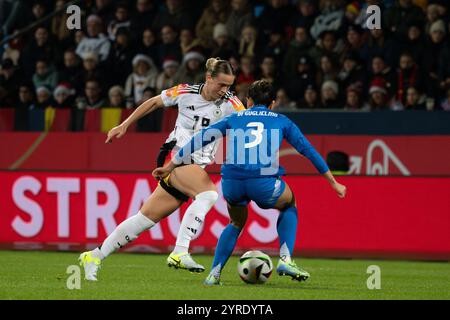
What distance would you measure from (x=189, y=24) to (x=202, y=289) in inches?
354

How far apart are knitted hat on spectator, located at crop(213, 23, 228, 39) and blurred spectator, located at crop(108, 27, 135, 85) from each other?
52.2 inches

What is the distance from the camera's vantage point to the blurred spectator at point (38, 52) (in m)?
17.7

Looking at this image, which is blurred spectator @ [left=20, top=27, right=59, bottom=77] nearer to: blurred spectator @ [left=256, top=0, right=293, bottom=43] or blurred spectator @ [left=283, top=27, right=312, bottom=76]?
blurred spectator @ [left=256, top=0, right=293, bottom=43]

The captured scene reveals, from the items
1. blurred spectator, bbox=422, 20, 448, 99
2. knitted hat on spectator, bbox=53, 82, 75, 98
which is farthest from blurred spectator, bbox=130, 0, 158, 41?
blurred spectator, bbox=422, 20, 448, 99

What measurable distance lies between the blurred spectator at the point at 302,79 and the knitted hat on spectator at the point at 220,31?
1341mm

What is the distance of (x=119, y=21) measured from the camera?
57.7ft

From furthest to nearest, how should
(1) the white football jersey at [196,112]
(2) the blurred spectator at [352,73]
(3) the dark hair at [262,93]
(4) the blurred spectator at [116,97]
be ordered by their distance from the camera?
(4) the blurred spectator at [116,97], (2) the blurred spectator at [352,73], (1) the white football jersey at [196,112], (3) the dark hair at [262,93]

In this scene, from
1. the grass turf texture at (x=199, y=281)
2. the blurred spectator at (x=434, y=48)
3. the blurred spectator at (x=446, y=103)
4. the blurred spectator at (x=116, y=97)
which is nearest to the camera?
the grass turf texture at (x=199, y=281)

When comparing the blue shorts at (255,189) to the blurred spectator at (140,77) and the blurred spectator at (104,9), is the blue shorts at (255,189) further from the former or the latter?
the blurred spectator at (104,9)

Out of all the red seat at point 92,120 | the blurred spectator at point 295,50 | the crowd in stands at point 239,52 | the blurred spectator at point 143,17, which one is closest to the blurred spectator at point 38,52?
the crowd in stands at point 239,52

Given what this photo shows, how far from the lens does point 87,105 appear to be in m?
16.7

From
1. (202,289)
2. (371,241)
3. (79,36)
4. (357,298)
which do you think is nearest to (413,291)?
(357,298)

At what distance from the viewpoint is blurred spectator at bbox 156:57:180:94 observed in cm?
1636
